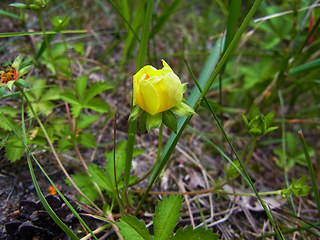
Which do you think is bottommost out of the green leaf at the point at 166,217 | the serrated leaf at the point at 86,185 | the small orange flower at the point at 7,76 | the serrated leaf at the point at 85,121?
the green leaf at the point at 166,217

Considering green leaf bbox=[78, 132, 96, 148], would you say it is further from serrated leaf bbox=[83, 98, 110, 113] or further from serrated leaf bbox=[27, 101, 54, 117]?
serrated leaf bbox=[27, 101, 54, 117]

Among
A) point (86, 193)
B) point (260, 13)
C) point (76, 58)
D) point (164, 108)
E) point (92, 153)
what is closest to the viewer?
point (164, 108)

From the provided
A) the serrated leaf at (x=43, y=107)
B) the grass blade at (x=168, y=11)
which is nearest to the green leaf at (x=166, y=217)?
the serrated leaf at (x=43, y=107)

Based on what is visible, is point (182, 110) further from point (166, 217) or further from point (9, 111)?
point (9, 111)

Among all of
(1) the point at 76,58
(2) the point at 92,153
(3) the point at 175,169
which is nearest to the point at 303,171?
(3) the point at 175,169

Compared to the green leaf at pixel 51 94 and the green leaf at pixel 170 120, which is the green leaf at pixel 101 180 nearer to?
the green leaf at pixel 170 120

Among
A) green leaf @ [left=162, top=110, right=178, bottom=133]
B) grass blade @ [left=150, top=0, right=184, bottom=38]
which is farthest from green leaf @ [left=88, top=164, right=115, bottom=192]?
grass blade @ [left=150, top=0, right=184, bottom=38]

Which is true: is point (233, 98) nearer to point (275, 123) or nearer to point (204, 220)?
point (275, 123)
